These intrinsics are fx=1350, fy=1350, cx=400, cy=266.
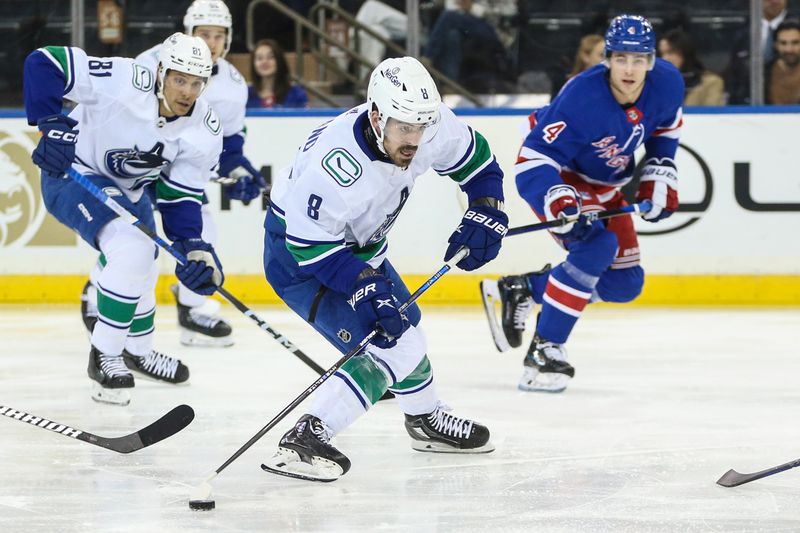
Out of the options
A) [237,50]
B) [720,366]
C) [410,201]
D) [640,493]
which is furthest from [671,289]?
[640,493]

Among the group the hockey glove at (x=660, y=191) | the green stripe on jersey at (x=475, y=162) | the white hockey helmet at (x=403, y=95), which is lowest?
the hockey glove at (x=660, y=191)

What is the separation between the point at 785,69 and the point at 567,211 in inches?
115

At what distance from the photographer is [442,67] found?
6586mm

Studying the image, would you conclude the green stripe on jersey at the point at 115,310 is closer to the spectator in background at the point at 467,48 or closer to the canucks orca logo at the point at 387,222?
the canucks orca logo at the point at 387,222

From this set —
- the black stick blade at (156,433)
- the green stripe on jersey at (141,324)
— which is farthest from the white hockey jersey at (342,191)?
the green stripe on jersey at (141,324)

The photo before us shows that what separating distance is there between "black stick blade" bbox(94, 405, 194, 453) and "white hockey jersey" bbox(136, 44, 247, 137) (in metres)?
2.17

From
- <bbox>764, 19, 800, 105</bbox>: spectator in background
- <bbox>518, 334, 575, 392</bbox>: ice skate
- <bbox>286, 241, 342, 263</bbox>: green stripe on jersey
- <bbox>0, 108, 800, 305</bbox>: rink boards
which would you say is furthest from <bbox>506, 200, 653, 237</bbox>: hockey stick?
<bbox>764, 19, 800, 105</bbox>: spectator in background

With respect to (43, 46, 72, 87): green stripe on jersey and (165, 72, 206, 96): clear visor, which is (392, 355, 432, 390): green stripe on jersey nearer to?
(165, 72, 206, 96): clear visor

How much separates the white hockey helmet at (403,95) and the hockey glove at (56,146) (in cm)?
121

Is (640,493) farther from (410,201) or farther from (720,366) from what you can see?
(410,201)

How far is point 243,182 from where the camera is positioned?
16.9 ft

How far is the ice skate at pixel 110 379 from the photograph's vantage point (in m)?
3.96

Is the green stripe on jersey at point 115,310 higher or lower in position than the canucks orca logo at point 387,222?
lower

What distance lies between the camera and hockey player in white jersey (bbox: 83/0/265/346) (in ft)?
16.3
